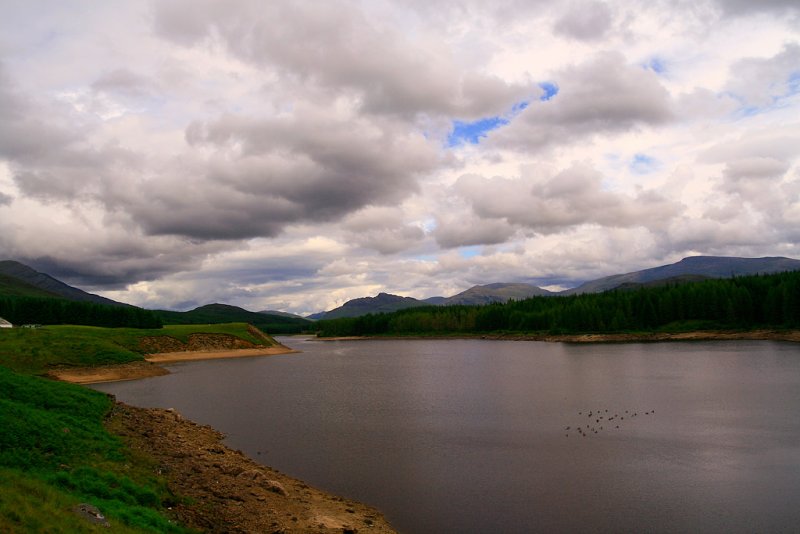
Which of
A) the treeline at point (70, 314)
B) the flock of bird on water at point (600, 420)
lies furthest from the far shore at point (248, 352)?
the flock of bird on water at point (600, 420)

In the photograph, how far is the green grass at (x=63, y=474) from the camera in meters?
12.2

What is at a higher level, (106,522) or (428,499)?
(106,522)

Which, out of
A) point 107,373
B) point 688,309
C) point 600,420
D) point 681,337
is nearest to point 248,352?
point 107,373

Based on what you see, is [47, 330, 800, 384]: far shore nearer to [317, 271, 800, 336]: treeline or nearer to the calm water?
[317, 271, 800, 336]: treeline

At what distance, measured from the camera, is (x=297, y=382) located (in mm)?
67062

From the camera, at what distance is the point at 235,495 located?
20.4 m

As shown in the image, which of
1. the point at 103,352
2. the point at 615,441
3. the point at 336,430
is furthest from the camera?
the point at 103,352

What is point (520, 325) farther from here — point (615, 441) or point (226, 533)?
point (226, 533)

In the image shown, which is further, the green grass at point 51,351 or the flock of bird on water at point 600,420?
the green grass at point 51,351

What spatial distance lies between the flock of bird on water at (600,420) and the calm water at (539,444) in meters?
0.21

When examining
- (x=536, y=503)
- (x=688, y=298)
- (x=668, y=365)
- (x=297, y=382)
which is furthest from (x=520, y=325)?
(x=536, y=503)

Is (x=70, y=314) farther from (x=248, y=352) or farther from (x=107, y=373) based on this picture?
(x=107, y=373)

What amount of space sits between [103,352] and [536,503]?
81576 millimetres

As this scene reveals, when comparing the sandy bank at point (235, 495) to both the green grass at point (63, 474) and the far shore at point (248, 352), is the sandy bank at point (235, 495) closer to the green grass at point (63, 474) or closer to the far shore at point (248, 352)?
the green grass at point (63, 474)
